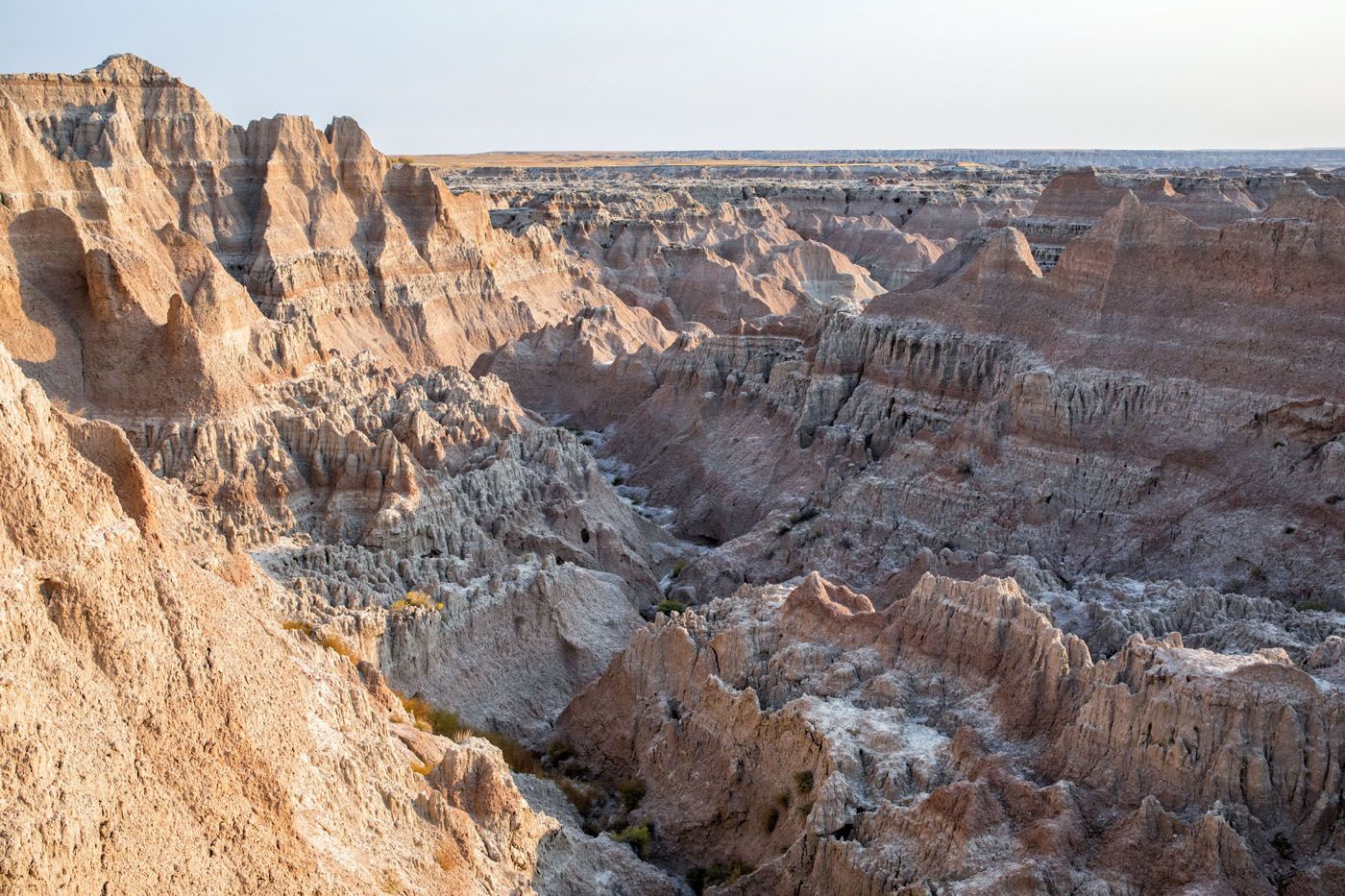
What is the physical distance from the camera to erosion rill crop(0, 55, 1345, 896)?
42.6 ft

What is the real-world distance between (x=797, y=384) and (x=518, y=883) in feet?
106

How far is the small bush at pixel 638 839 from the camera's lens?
21.3 metres

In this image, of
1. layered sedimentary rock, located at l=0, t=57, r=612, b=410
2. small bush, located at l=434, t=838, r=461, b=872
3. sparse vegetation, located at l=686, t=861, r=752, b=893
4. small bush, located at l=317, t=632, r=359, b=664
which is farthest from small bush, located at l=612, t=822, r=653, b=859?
layered sedimentary rock, located at l=0, t=57, r=612, b=410

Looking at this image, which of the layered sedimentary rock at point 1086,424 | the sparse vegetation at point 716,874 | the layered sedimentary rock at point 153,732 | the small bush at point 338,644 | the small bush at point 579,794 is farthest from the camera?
the layered sedimentary rock at point 1086,424

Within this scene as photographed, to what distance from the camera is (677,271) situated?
3519 inches

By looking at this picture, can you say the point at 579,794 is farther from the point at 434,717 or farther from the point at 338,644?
the point at 338,644

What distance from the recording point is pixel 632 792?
22984 mm

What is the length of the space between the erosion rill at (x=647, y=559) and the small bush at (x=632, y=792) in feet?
0.78

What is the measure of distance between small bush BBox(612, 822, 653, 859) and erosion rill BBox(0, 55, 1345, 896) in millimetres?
77

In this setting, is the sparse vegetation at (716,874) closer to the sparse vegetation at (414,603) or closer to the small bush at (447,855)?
the small bush at (447,855)

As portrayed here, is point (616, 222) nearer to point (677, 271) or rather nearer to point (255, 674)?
point (677, 271)

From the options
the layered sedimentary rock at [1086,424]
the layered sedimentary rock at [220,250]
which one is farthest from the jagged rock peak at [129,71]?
the layered sedimentary rock at [1086,424]

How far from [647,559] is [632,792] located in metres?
16.7

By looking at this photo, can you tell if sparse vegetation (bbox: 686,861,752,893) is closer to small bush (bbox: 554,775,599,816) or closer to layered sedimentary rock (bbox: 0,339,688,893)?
small bush (bbox: 554,775,599,816)
